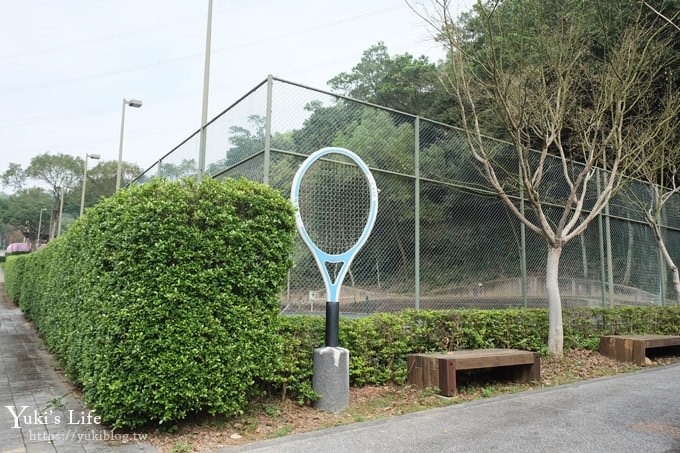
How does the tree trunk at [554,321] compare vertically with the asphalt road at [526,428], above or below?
above

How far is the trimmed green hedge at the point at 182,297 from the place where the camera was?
12.0ft

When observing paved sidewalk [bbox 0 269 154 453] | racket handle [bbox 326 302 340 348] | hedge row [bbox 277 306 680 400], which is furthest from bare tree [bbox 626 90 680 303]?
paved sidewalk [bbox 0 269 154 453]

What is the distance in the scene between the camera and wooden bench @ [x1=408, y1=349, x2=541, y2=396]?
16.5 ft

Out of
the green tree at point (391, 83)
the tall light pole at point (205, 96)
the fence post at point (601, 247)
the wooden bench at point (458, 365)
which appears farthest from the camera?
the green tree at point (391, 83)

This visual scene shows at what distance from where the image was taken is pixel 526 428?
13.2ft

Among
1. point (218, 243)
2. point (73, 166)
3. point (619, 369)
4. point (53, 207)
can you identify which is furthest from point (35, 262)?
point (53, 207)

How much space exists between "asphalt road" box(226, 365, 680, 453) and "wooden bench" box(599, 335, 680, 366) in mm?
2135

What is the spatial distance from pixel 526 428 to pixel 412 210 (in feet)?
11.2

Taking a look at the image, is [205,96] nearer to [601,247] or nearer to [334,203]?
[334,203]

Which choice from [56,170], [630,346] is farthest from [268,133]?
[56,170]

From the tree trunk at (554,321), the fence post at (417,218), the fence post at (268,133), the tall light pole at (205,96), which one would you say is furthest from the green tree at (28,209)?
the tree trunk at (554,321)

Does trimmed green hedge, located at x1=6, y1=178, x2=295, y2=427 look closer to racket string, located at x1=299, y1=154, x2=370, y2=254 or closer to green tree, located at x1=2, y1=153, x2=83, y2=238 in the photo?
racket string, located at x1=299, y1=154, x2=370, y2=254

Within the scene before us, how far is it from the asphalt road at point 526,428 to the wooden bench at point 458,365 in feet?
1.14

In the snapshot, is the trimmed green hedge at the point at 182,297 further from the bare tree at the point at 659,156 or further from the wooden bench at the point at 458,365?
the bare tree at the point at 659,156
